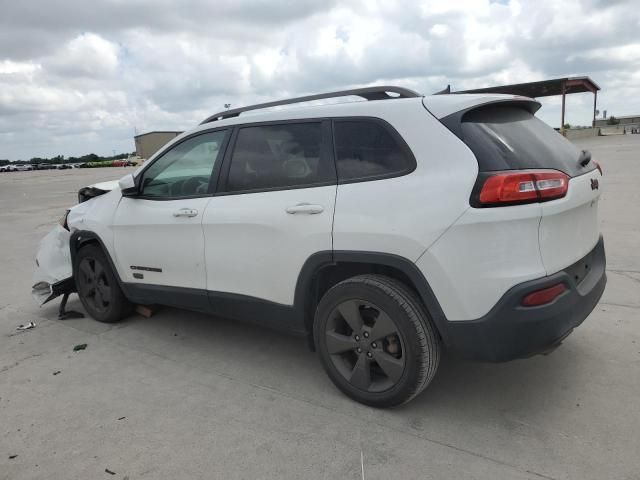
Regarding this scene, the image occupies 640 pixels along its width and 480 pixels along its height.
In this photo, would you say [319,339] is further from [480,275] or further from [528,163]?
[528,163]

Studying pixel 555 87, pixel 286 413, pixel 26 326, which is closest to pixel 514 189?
pixel 286 413

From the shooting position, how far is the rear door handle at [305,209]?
2.98 meters

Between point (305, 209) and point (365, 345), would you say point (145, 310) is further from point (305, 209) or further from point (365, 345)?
point (365, 345)

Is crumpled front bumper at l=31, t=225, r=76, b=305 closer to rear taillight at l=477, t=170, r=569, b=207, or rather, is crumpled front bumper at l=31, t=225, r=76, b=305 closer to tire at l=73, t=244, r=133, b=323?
tire at l=73, t=244, r=133, b=323

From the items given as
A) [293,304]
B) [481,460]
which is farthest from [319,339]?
[481,460]

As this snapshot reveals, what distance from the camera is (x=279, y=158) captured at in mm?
3336

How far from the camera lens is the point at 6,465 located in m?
2.67

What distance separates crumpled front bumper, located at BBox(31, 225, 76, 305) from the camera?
499 cm

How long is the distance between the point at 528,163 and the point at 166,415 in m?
2.54

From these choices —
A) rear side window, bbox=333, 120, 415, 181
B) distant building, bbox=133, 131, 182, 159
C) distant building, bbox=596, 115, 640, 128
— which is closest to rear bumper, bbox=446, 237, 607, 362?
rear side window, bbox=333, 120, 415, 181

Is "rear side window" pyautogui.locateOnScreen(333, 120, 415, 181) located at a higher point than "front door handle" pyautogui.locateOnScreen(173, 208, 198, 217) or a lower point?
higher

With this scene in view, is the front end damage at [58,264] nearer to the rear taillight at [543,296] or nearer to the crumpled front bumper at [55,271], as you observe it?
the crumpled front bumper at [55,271]

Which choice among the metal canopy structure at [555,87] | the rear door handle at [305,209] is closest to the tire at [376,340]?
the rear door handle at [305,209]

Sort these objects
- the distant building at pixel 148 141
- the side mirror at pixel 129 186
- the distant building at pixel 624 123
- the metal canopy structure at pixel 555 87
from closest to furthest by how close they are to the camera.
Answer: the side mirror at pixel 129 186, the metal canopy structure at pixel 555 87, the distant building at pixel 148 141, the distant building at pixel 624 123
